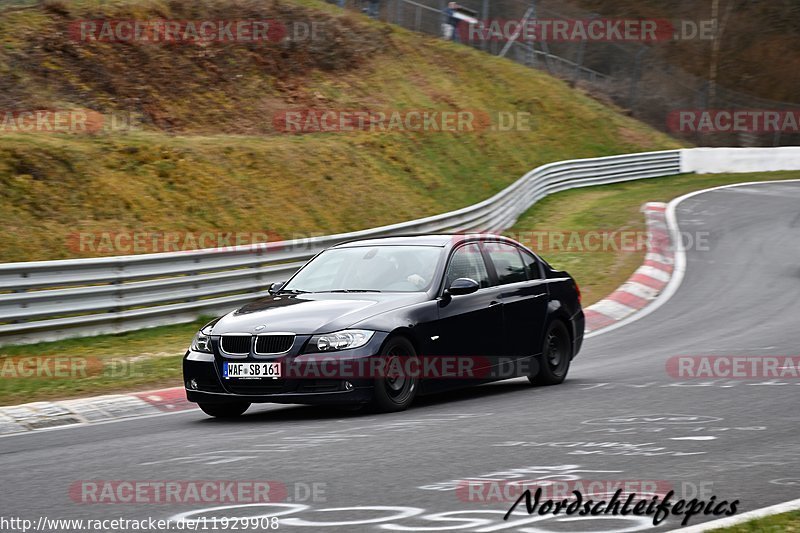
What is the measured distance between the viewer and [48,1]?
28.2 m

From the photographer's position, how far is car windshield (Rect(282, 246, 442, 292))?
1012cm

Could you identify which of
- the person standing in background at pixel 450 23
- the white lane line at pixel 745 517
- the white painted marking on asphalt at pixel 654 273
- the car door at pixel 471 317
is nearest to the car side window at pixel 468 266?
the car door at pixel 471 317

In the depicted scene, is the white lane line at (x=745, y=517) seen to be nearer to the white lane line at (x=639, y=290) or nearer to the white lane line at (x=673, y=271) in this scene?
the white lane line at (x=673, y=271)

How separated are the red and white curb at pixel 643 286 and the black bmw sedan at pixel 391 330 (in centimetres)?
506

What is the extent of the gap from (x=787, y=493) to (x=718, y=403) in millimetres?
3607

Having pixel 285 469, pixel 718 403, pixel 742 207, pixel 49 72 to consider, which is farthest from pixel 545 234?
pixel 285 469

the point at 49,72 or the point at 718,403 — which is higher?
the point at 49,72

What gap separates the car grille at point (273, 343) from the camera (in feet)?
29.9

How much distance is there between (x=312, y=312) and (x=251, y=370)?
692mm

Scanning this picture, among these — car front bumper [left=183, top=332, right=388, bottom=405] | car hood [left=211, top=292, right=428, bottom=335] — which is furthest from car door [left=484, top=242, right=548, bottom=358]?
car front bumper [left=183, top=332, right=388, bottom=405]

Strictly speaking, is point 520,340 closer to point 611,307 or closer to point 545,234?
point 611,307

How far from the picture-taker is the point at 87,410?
33.3ft

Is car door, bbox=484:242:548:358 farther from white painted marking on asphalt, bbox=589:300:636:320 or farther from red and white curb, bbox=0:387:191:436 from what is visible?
white painted marking on asphalt, bbox=589:300:636:320

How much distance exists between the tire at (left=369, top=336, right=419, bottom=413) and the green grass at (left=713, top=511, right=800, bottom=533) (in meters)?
4.16
